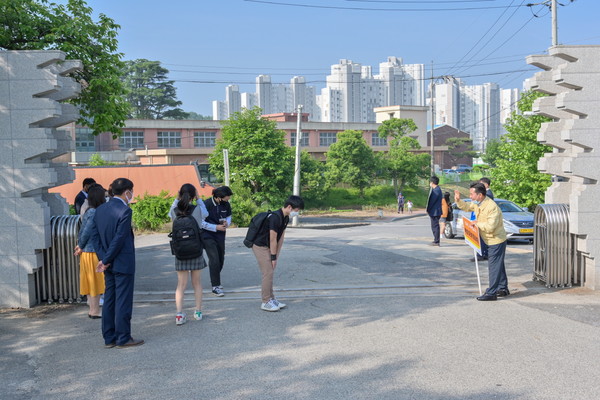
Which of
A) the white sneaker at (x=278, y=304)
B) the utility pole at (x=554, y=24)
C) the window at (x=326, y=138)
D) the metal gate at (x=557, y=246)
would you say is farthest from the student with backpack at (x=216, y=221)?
the window at (x=326, y=138)

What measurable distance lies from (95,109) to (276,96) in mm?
165483

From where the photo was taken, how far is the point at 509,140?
30859 millimetres

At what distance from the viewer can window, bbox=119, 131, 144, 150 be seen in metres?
69.6

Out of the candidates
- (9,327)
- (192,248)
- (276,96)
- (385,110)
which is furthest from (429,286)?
(276,96)

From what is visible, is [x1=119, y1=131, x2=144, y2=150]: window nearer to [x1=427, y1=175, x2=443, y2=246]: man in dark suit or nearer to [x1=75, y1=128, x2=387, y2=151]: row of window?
[x1=75, y1=128, x2=387, y2=151]: row of window

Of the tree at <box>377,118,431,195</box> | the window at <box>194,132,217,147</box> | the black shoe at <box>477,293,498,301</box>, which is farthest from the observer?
the window at <box>194,132,217,147</box>

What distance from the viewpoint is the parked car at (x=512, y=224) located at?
18688 mm

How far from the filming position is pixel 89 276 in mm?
8461

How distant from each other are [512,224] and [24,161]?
1429 cm

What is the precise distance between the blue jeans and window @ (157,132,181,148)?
64.4 meters

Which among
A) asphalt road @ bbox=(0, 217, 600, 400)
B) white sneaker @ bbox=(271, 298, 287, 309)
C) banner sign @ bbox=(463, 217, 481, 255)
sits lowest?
asphalt road @ bbox=(0, 217, 600, 400)

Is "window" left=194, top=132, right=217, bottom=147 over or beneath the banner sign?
over

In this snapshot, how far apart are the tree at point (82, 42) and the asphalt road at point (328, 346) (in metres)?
4.43

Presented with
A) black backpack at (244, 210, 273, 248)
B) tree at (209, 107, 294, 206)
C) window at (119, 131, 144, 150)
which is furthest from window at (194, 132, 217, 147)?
black backpack at (244, 210, 273, 248)
